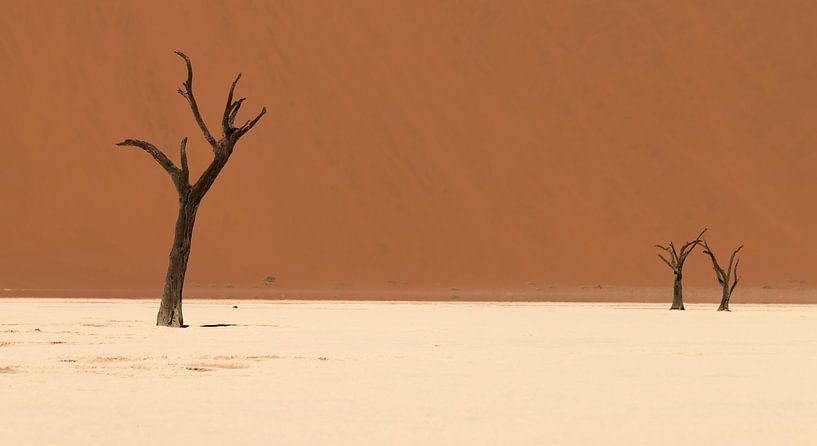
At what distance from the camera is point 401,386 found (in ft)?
47.1

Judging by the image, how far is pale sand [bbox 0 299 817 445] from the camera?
10.4 metres

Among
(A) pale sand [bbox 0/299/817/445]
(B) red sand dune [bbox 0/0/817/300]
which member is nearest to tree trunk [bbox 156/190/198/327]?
(A) pale sand [bbox 0/299/817/445]

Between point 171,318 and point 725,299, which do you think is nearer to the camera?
point 171,318

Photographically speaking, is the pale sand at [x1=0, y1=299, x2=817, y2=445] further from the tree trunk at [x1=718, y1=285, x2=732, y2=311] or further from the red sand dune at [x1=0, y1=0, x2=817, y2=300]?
the red sand dune at [x1=0, y1=0, x2=817, y2=300]

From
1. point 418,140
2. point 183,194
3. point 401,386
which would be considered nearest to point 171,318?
point 183,194

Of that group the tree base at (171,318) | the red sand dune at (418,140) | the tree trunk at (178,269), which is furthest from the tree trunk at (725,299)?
the red sand dune at (418,140)

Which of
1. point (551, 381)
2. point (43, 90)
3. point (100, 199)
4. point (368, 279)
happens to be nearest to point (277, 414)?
point (551, 381)

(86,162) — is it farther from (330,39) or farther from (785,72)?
(785,72)

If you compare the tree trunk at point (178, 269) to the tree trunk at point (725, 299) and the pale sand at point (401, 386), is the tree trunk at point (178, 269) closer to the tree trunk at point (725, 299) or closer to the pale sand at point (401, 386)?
the pale sand at point (401, 386)

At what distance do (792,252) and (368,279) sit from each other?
77.8 feet

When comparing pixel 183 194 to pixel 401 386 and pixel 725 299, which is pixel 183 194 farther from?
pixel 725 299

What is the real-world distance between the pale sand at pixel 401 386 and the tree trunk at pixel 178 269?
756 mm

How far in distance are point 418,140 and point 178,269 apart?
49479 mm

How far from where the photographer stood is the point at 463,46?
270 ft
